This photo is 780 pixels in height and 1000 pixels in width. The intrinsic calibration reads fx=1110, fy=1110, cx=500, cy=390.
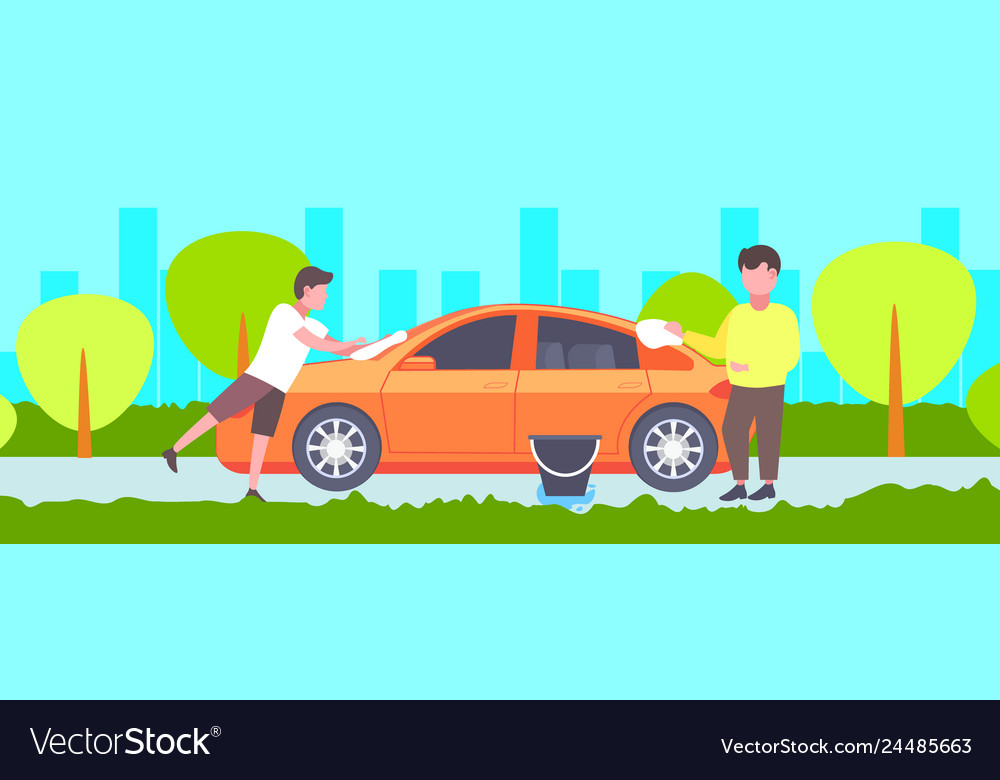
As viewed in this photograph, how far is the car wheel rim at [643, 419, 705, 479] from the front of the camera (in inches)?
388

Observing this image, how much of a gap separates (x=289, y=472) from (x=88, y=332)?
5.70 metres

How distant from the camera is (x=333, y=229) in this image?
1762cm

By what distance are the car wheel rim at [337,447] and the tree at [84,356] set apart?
5.49m

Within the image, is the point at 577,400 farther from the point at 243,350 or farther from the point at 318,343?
the point at 243,350

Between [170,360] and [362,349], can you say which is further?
[170,360]

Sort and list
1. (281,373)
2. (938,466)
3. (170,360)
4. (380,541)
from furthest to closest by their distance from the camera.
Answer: (170,360)
(938,466)
(281,373)
(380,541)

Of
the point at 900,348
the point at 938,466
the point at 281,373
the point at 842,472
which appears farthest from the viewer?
the point at 900,348

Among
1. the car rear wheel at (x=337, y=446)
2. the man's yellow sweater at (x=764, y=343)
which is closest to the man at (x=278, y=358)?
the car rear wheel at (x=337, y=446)

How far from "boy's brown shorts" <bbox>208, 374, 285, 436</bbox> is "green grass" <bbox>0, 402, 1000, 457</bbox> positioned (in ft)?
19.0

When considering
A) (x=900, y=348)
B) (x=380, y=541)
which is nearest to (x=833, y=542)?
(x=380, y=541)

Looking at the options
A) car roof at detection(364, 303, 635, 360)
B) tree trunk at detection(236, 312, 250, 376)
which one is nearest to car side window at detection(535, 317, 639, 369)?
car roof at detection(364, 303, 635, 360)

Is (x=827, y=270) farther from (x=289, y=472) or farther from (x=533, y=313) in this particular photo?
(x=289, y=472)

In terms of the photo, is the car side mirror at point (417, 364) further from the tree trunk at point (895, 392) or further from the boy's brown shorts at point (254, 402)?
the tree trunk at point (895, 392)

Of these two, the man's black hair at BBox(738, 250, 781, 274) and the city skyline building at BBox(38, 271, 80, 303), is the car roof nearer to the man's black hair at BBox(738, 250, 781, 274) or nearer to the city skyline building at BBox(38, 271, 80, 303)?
the man's black hair at BBox(738, 250, 781, 274)
